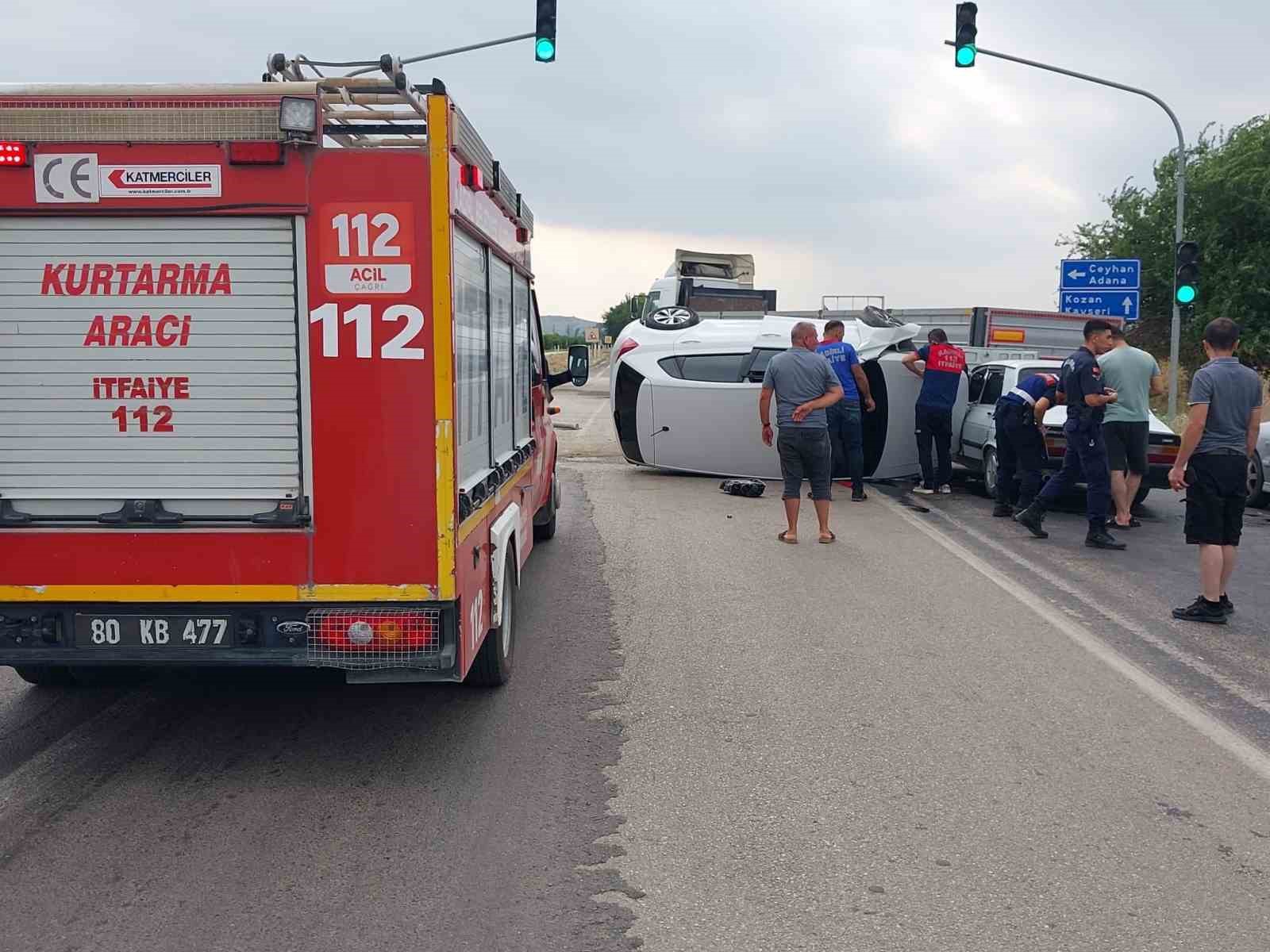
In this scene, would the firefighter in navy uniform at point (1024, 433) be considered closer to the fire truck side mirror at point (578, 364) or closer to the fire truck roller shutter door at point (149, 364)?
Answer: the fire truck side mirror at point (578, 364)

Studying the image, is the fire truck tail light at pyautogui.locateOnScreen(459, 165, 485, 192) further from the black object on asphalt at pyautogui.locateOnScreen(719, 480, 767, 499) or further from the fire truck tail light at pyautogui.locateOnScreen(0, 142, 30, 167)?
the black object on asphalt at pyautogui.locateOnScreen(719, 480, 767, 499)

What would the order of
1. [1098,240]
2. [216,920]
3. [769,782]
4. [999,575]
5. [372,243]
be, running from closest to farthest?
[216,920] < [372,243] < [769,782] < [999,575] < [1098,240]

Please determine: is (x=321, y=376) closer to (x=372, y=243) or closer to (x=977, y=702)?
(x=372, y=243)

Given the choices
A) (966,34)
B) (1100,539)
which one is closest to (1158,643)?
(1100,539)

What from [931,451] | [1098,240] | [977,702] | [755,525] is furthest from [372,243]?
[1098,240]

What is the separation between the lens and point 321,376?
460cm

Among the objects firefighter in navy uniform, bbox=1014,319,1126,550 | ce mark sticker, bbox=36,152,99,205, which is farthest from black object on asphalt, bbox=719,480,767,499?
ce mark sticker, bbox=36,152,99,205

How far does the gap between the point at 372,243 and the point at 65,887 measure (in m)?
2.40

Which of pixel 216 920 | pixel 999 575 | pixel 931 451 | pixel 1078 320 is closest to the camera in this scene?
pixel 216 920

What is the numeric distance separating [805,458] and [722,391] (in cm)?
387

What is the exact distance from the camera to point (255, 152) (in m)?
4.45

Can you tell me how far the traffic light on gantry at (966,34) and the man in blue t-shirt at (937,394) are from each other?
547 centimetres

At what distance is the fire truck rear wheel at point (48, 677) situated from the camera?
590 cm

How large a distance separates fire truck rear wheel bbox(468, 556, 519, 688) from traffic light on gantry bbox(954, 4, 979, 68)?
44.6 ft
